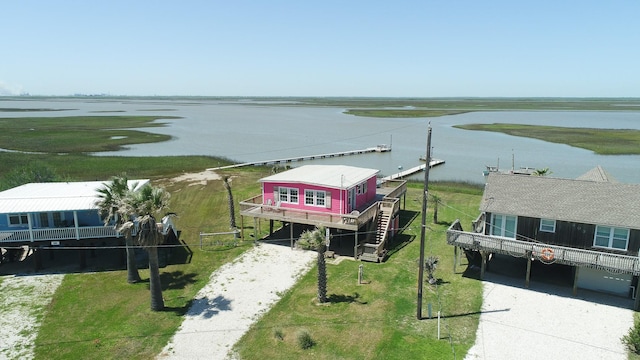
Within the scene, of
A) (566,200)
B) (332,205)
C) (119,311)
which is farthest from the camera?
(332,205)

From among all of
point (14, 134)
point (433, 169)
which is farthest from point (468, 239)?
point (14, 134)

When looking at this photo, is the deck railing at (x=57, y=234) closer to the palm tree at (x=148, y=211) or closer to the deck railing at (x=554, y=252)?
the palm tree at (x=148, y=211)

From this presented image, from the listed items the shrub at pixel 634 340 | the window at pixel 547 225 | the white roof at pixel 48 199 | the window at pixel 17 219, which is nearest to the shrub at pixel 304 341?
the shrub at pixel 634 340

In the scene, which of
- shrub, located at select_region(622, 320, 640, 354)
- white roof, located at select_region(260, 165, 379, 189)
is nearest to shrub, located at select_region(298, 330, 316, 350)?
white roof, located at select_region(260, 165, 379, 189)

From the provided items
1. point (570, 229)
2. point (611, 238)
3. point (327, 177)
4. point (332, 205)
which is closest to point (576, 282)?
point (570, 229)

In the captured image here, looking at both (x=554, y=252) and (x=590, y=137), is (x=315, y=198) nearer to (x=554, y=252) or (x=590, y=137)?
(x=554, y=252)

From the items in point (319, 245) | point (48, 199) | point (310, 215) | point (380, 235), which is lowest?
point (380, 235)

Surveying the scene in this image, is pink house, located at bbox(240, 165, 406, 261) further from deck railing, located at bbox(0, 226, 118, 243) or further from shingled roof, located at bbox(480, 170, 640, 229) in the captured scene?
deck railing, located at bbox(0, 226, 118, 243)

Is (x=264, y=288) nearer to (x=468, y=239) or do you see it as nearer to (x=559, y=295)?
(x=468, y=239)
